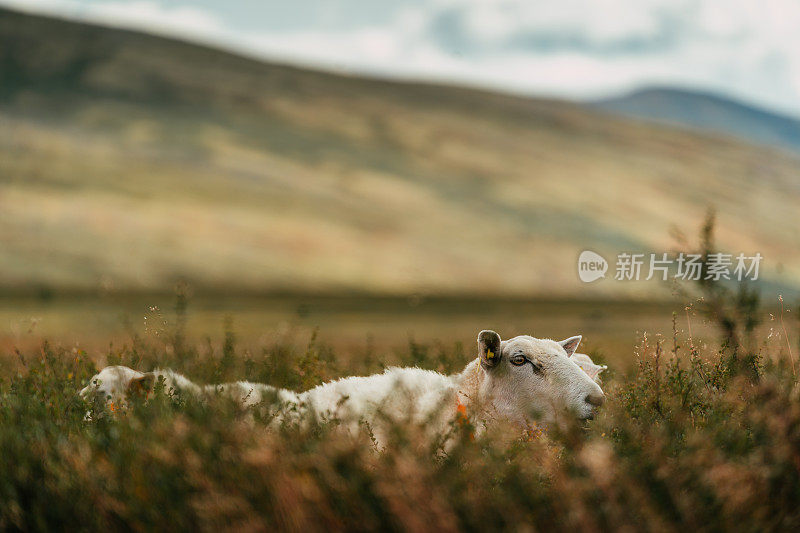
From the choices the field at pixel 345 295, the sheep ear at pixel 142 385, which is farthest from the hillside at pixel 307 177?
the sheep ear at pixel 142 385

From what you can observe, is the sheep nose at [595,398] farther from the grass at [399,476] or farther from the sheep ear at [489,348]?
the sheep ear at [489,348]

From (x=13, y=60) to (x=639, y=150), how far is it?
95.4 metres

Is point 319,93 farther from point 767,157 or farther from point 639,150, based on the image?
point 767,157

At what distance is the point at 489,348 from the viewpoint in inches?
274

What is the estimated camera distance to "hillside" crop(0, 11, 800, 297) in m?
68.5

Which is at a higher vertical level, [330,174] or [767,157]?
[767,157]

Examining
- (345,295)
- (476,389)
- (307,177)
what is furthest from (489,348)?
(307,177)

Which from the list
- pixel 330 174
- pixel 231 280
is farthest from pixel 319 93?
pixel 231 280

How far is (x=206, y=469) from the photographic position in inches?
173

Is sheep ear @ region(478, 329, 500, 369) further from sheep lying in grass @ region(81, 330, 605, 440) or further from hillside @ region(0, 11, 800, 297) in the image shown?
hillside @ region(0, 11, 800, 297)

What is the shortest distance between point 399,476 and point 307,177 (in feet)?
311

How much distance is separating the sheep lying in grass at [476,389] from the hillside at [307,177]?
4782cm

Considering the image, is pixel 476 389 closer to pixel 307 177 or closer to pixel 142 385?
pixel 142 385

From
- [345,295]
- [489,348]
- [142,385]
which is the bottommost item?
[345,295]
